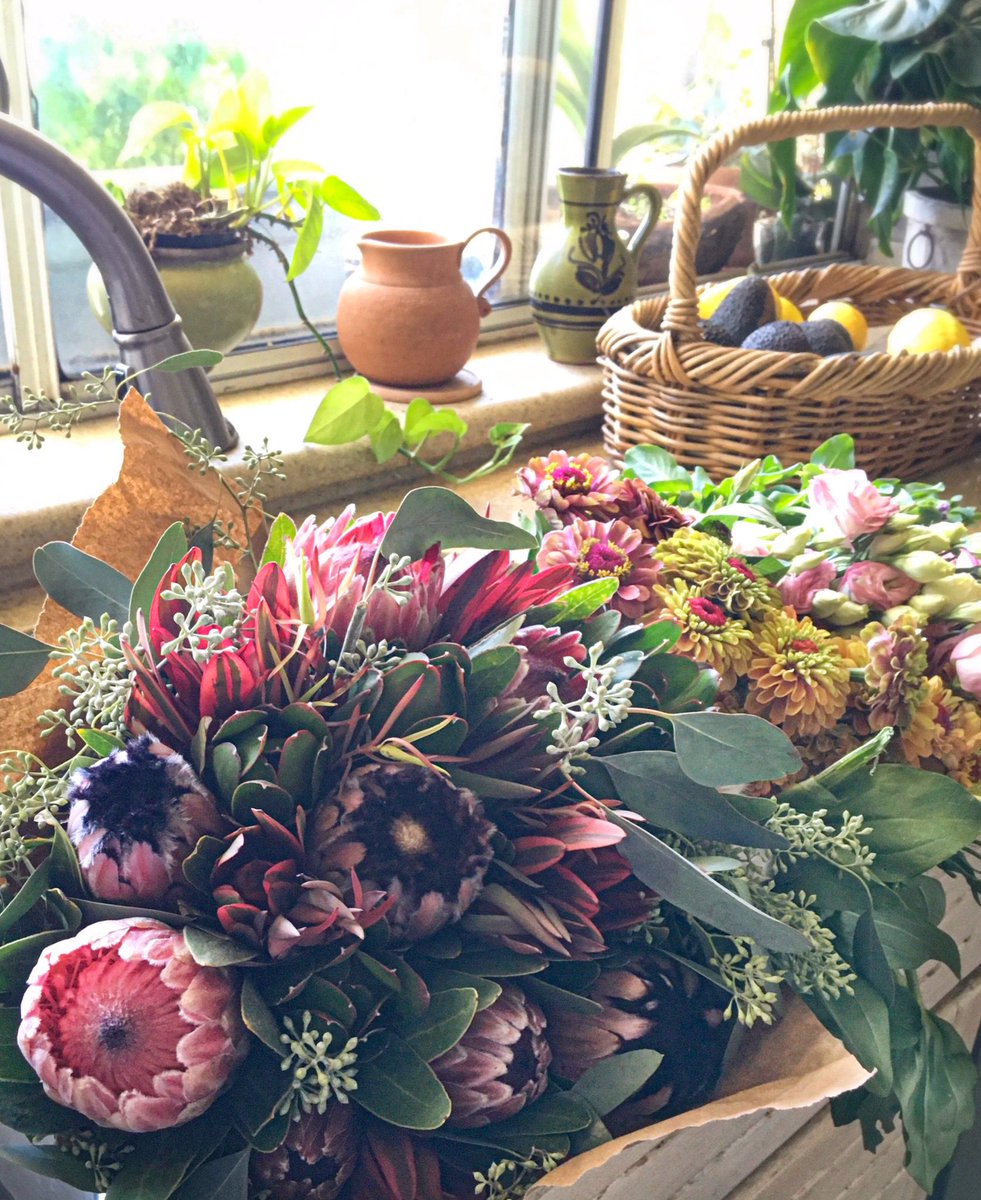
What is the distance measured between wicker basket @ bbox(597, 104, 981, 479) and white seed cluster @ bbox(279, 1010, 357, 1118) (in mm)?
760

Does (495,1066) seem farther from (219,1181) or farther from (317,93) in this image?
(317,93)

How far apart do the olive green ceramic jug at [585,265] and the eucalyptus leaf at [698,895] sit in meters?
0.99

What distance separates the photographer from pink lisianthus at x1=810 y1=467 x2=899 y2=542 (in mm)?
583

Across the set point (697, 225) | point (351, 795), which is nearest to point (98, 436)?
point (697, 225)

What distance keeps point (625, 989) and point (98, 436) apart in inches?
32.1

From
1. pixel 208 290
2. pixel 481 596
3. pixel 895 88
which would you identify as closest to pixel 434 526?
pixel 481 596

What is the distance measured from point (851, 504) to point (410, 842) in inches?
13.8

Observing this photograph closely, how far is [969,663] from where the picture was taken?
0.56 meters

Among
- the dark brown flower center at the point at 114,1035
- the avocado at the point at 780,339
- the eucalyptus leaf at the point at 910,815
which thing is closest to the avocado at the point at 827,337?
the avocado at the point at 780,339

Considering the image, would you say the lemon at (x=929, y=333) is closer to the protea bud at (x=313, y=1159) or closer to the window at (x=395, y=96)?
the window at (x=395, y=96)

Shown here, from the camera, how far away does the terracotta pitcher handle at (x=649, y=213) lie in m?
1.25

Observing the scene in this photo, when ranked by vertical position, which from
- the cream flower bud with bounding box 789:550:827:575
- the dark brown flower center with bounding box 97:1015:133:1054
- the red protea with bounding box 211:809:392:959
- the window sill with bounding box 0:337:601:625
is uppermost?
the red protea with bounding box 211:809:392:959

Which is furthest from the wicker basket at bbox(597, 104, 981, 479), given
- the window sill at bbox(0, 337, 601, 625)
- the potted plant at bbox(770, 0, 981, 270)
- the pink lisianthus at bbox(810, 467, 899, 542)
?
the pink lisianthus at bbox(810, 467, 899, 542)

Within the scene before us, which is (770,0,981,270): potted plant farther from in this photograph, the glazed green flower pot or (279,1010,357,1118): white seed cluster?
(279,1010,357,1118): white seed cluster
